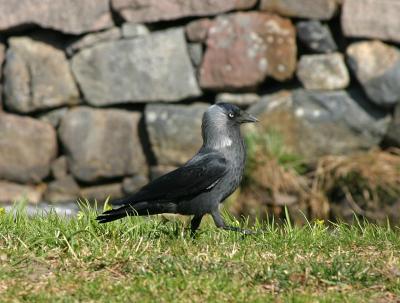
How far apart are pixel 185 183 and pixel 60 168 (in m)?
4.31

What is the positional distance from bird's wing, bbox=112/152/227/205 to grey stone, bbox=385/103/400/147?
12.0 feet

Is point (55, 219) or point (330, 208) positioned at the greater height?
point (55, 219)

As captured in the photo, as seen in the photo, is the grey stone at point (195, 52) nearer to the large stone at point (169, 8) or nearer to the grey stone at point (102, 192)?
the large stone at point (169, 8)

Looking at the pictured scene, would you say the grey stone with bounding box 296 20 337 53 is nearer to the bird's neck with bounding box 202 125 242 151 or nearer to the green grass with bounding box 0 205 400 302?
the bird's neck with bounding box 202 125 242 151

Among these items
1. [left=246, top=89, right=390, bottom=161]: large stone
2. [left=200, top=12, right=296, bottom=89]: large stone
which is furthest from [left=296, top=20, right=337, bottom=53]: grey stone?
[left=246, top=89, right=390, bottom=161]: large stone

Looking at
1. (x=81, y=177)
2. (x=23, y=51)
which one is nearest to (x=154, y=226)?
(x=81, y=177)

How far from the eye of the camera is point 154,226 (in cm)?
504

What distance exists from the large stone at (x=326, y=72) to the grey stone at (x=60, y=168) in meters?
2.50

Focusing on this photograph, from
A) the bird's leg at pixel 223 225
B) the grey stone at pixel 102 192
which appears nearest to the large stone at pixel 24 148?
the grey stone at pixel 102 192

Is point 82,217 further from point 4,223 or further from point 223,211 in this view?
point 223,211

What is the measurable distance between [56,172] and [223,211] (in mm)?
3703

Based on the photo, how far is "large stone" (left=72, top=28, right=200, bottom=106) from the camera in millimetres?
8852

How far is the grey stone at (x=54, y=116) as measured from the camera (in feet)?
30.2

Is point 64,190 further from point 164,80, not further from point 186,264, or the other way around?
point 186,264
